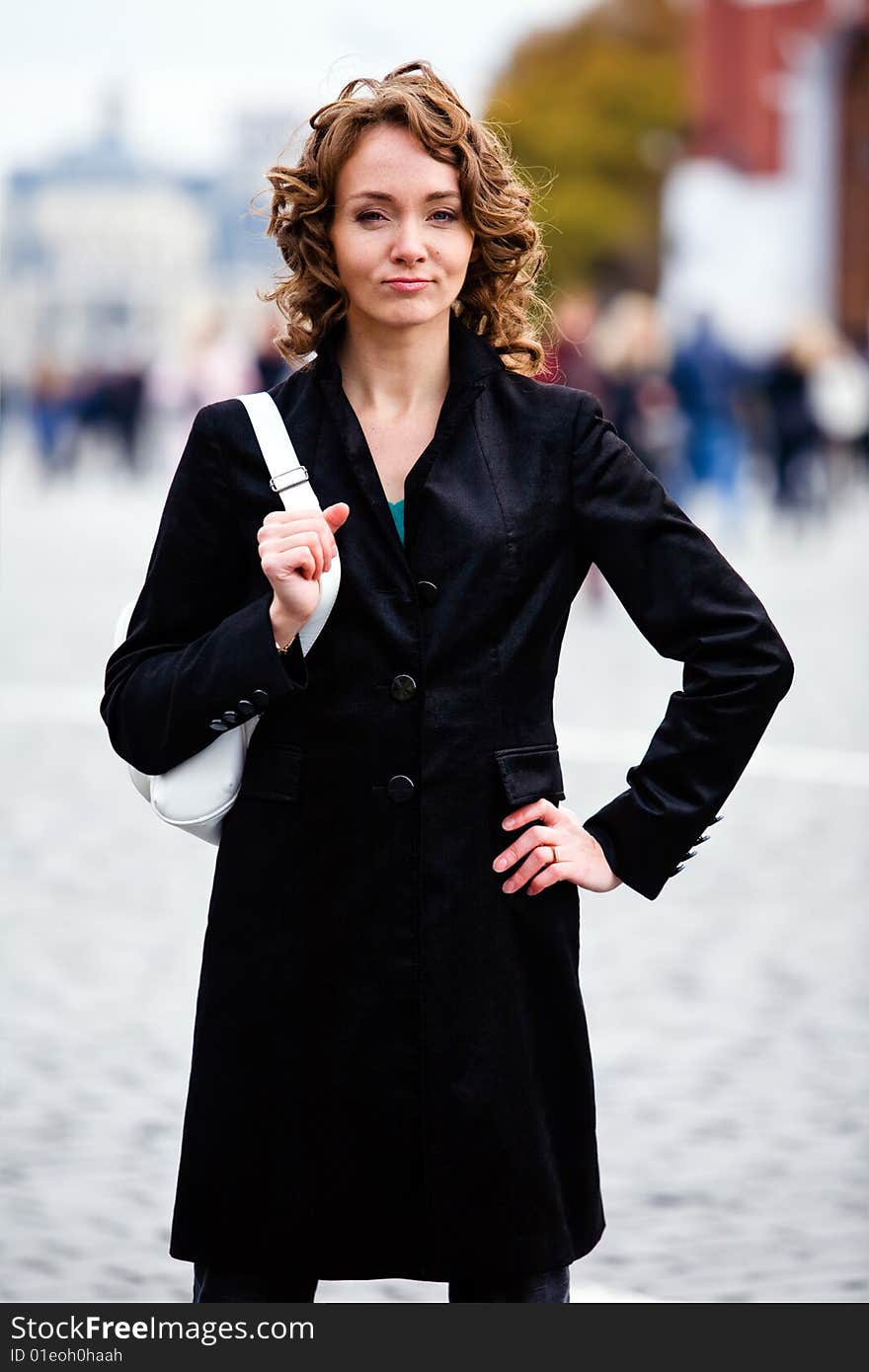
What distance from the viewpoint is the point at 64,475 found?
3934 cm

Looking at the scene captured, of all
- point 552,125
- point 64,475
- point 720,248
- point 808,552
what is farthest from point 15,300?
point 808,552

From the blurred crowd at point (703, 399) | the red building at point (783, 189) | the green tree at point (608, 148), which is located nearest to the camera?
the blurred crowd at point (703, 399)

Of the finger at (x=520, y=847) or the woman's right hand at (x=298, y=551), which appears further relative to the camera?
the finger at (x=520, y=847)

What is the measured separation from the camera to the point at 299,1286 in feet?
10.6

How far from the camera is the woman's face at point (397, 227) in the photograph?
3104 millimetres

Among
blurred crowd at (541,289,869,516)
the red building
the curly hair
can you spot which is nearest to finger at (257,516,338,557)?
the curly hair

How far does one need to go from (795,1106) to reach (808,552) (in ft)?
51.2

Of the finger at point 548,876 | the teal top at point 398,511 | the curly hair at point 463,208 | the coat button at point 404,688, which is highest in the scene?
the curly hair at point 463,208

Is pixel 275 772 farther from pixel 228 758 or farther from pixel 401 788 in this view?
pixel 401 788

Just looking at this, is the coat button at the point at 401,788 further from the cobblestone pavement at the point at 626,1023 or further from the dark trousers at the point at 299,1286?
the cobblestone pavement at the point at 626,1023

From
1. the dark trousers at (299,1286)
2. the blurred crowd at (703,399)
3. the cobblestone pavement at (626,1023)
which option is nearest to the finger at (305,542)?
the dark trousers at (299,1286)

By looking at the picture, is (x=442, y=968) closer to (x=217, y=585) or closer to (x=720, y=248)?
(x=217, y=585)

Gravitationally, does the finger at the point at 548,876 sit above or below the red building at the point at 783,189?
below

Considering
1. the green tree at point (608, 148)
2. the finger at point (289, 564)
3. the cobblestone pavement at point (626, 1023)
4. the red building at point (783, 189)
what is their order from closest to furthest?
the finger at point (289, 564) → the cobblestone pavement at point (626, 1023) → the red building at point (783, 189) → the green tree at point (608, 148)
